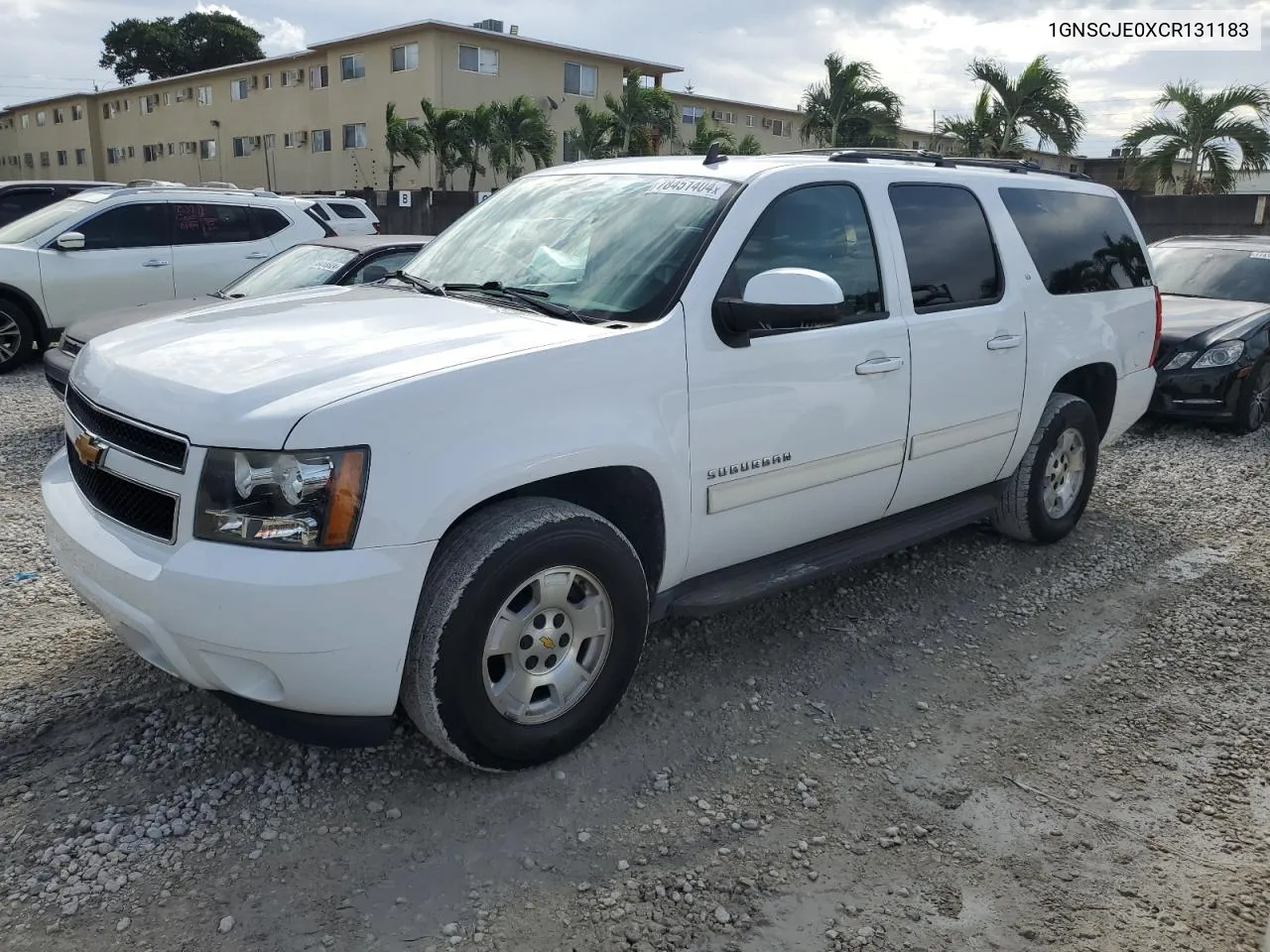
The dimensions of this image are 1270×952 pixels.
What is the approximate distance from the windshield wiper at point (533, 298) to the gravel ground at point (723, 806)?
56.4 inches

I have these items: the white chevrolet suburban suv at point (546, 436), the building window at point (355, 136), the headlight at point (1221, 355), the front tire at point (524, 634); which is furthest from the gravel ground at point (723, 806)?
the building window at point (355, 136)

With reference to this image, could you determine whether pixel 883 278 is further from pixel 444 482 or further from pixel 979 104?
pixel 979 104

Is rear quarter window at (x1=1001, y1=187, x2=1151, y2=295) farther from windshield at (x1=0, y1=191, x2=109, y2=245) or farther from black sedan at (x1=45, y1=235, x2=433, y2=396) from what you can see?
windshield at (x1=0, y1=191, x2=109, y2=245)

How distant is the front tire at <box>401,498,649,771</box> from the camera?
2.85 metres

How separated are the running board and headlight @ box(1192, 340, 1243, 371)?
4.53 metres

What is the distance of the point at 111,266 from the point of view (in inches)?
392

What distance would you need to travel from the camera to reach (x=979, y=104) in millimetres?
Result: 21906

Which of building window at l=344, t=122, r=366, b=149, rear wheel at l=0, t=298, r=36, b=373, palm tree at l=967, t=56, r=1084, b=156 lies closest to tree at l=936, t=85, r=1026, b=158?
palm tree at l=967, t=56, r=1084, b=156

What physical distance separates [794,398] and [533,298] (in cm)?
101

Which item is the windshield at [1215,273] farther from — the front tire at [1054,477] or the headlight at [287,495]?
the headlight at [287,495]

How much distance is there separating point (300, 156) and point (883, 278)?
1726 inches

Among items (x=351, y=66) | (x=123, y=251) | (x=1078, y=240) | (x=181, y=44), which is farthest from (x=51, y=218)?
(x=181, y=44)

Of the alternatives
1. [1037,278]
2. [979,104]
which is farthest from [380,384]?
[979,104]

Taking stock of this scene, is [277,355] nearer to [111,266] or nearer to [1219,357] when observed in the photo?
[1219,357]
